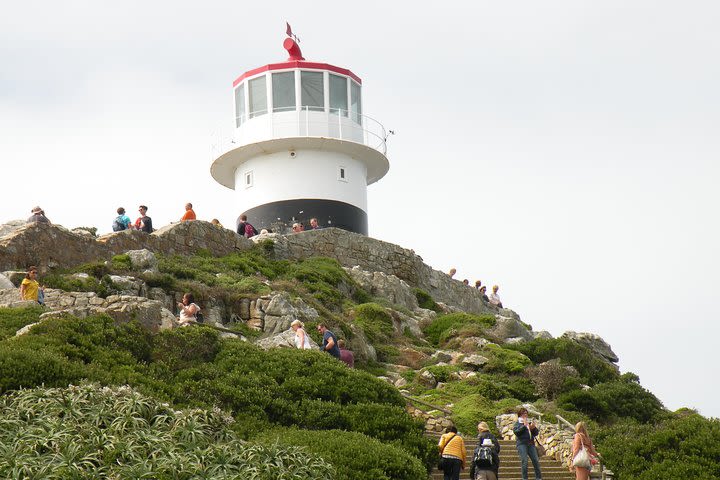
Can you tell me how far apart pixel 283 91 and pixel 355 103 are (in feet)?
9.06

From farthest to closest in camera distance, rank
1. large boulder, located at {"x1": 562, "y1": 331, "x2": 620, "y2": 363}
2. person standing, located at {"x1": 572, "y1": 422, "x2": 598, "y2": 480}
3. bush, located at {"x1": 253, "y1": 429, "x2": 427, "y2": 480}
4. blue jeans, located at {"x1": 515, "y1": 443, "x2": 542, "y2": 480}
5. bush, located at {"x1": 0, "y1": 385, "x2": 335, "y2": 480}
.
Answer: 1. large boulder, located at {"x1": 562, "y1": 331, "x2": 620, "y2": 363}
2. blue jeans, located at {"x1": 515, "y1": 443, "x2": 542, "y2": 480}
3. person standing, located at {"x1": 572, "y1": 422, "x2": 598, "y2": 480}
4. bush, located at {"x1": 253, "y1": 429, "x2": 427, "y2": 480}
5. bush, located at {"x1": 0, "y1": 385, "x2": 335, "y2": 480}

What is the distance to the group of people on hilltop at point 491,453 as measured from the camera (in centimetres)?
1842

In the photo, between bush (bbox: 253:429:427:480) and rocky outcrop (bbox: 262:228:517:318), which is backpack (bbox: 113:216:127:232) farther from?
bush (bbox: 253:429:427:480)

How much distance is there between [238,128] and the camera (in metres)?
42.0

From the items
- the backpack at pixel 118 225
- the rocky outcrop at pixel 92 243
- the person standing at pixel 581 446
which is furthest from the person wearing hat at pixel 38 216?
the person standing at pixel 581 446

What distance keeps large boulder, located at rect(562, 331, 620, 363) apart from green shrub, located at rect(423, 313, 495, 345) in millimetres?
3501

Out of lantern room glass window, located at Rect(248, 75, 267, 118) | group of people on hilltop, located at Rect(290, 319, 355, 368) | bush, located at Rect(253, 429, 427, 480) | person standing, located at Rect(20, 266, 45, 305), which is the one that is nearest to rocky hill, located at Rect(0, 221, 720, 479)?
bush, located at Rect(253, 429, 427, 480)

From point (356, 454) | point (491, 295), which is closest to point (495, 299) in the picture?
point (491, 295)

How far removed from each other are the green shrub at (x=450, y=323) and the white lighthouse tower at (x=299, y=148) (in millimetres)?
7278

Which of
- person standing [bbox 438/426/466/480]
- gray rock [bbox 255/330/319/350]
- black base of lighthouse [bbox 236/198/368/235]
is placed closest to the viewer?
person standing [bbox 438/426/466/480]

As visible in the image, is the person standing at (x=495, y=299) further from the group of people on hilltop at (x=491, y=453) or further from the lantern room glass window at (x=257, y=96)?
the group of people on hilltop at (x=491, y=453)

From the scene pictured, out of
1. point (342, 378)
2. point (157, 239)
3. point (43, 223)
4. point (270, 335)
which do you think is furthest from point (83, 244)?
point (342, 378)

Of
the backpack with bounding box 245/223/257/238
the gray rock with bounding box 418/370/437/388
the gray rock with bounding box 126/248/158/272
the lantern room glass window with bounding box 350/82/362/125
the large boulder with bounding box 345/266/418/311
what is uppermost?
the lantern room glass window with bounding box 350/82/362/125

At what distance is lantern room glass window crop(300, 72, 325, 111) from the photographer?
41.1 m
